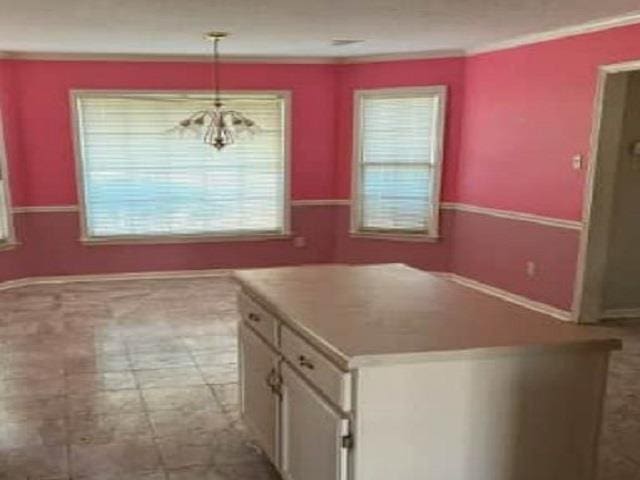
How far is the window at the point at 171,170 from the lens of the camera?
6.46m

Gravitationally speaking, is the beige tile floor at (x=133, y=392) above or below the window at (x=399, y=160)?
below

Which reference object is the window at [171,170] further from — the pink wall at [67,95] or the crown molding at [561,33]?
the crown molding at [561,33]

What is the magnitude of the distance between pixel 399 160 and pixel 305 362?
4.65 metres

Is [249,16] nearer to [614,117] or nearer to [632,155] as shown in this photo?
[614,117]

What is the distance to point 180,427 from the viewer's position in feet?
11.2

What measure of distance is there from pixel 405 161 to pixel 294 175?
1.19 m

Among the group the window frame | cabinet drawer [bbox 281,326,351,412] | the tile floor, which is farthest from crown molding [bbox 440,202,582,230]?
the window frame

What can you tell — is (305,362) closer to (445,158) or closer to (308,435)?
(308,435)

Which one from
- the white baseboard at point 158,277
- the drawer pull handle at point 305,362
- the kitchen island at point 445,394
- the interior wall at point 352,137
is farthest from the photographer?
the interior wall at point 352,137

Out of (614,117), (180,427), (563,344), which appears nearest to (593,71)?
(614,117)

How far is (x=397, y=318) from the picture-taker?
2.27m

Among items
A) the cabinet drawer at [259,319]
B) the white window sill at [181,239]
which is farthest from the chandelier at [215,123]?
the cabinet drawer at [259,319]

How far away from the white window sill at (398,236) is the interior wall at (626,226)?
1.75 m

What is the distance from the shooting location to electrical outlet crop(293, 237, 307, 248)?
23.4ft
